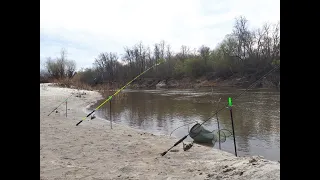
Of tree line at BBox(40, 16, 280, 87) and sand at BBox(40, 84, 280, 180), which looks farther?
tree line at BBox(40, 16, 280, 87)

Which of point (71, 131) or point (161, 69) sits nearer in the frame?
point (71, 131)

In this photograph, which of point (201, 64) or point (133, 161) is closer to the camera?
point (133, 161)

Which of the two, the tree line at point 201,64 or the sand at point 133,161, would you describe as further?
the tree line at point 201,64

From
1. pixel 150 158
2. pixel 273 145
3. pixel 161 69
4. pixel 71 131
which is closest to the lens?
pixel 150 158

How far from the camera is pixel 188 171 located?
433 cm
